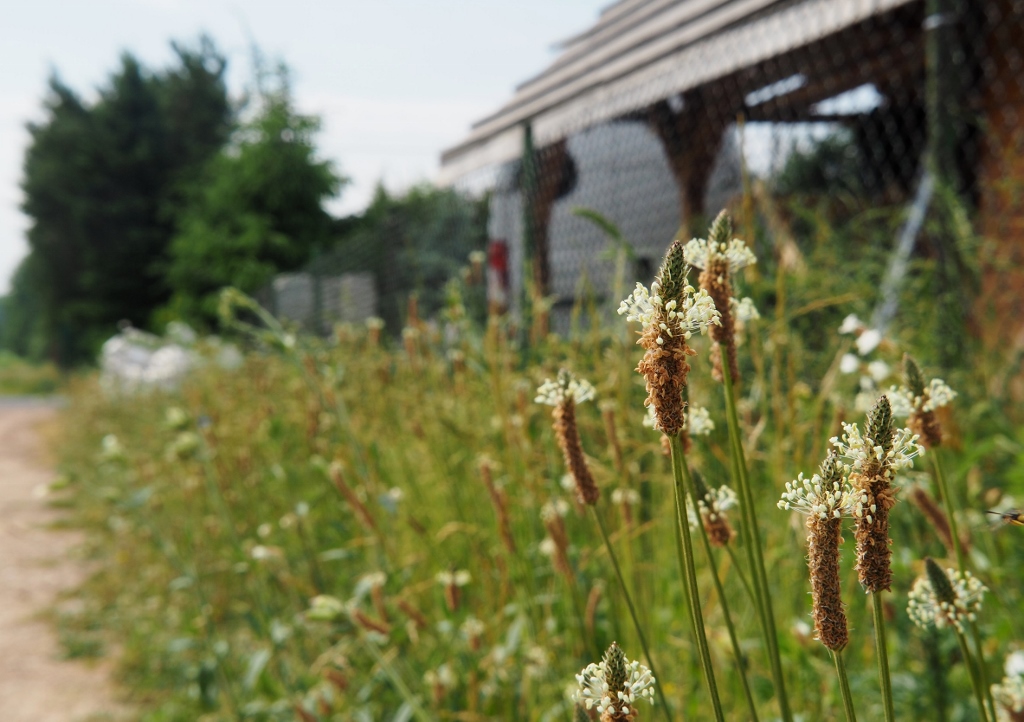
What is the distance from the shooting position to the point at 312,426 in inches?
81.7

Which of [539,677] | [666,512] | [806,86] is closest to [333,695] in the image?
[539,677]

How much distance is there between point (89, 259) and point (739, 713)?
79.2 ft

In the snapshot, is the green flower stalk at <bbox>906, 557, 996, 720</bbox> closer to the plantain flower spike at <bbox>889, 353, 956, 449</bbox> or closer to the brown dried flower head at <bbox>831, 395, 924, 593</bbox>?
the plantain flower spike at <bbox>889, 353, 956, 449</bbox>

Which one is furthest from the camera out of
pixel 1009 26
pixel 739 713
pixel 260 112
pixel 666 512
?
pixel 260 112

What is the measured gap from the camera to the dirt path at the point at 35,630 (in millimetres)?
2514

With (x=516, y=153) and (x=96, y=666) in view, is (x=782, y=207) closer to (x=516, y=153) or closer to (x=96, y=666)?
(x=516, y=153)

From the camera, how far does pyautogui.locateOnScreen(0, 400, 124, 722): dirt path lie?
8.25 feet

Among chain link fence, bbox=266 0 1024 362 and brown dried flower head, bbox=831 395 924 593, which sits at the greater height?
chain link fence, bbox=266 0 1024 362

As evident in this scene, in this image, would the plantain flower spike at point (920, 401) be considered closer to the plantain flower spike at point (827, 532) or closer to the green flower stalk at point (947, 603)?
the green flower stalk at point (947, 603)

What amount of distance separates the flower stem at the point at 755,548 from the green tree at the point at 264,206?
55.9ft

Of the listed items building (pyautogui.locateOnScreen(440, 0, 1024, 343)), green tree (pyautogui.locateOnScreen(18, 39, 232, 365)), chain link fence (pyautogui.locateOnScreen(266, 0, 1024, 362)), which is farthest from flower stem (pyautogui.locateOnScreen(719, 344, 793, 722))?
green tree (pyautogui.locateOnScreen(18, 39, 232, 365))

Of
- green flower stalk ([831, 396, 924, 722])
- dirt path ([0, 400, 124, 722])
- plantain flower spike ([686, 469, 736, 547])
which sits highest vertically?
green flower stalk ([831, 396, 924, 722])

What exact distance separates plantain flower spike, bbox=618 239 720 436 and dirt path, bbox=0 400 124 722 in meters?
2.00

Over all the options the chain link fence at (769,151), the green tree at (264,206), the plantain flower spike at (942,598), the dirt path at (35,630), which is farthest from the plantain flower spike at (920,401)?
the green tree at (264,206)
